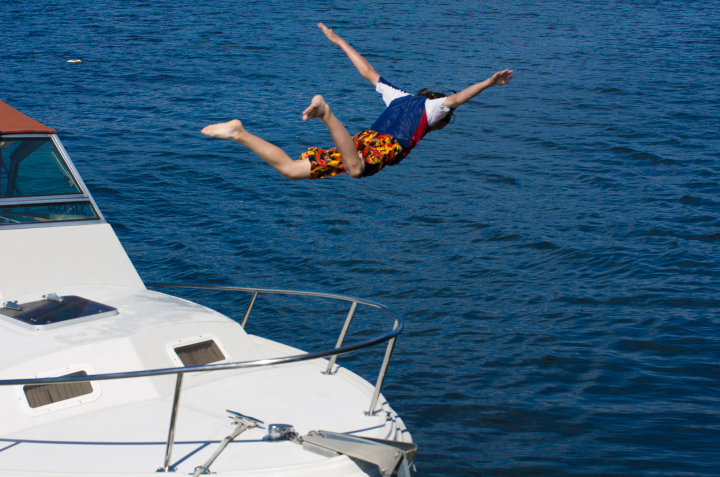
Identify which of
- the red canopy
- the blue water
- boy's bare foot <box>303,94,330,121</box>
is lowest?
the blue water

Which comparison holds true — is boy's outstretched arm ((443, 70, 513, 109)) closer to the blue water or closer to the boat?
the boat

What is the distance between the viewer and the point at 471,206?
1523 centimetres

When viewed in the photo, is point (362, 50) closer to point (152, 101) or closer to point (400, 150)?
point (152, 101)

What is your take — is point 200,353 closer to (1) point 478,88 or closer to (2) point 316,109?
(2) point 316,109

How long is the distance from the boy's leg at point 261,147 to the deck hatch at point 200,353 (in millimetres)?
1660

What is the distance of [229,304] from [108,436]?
646 cm

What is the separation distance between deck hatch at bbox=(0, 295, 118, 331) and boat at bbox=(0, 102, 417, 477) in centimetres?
2

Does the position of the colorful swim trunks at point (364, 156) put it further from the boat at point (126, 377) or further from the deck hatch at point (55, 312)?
the deck hatch at point (55, 312)

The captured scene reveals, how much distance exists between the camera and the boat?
4.42 meters

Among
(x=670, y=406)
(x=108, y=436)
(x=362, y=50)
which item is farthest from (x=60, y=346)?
(x=362, y=50)

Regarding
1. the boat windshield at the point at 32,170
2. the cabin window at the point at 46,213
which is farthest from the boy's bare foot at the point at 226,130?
the boat windshield at the point at 32,170

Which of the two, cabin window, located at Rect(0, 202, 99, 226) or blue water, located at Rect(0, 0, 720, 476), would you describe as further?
blue water, located at Rect(0, 0, 720, 476)

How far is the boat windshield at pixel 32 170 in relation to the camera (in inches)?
263

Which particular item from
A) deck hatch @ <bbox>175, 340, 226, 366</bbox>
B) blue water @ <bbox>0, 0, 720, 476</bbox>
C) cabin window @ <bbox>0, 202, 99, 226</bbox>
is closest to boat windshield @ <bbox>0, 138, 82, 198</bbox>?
cabin window @ <bbox>0, 202, 99, 226</bbox>
